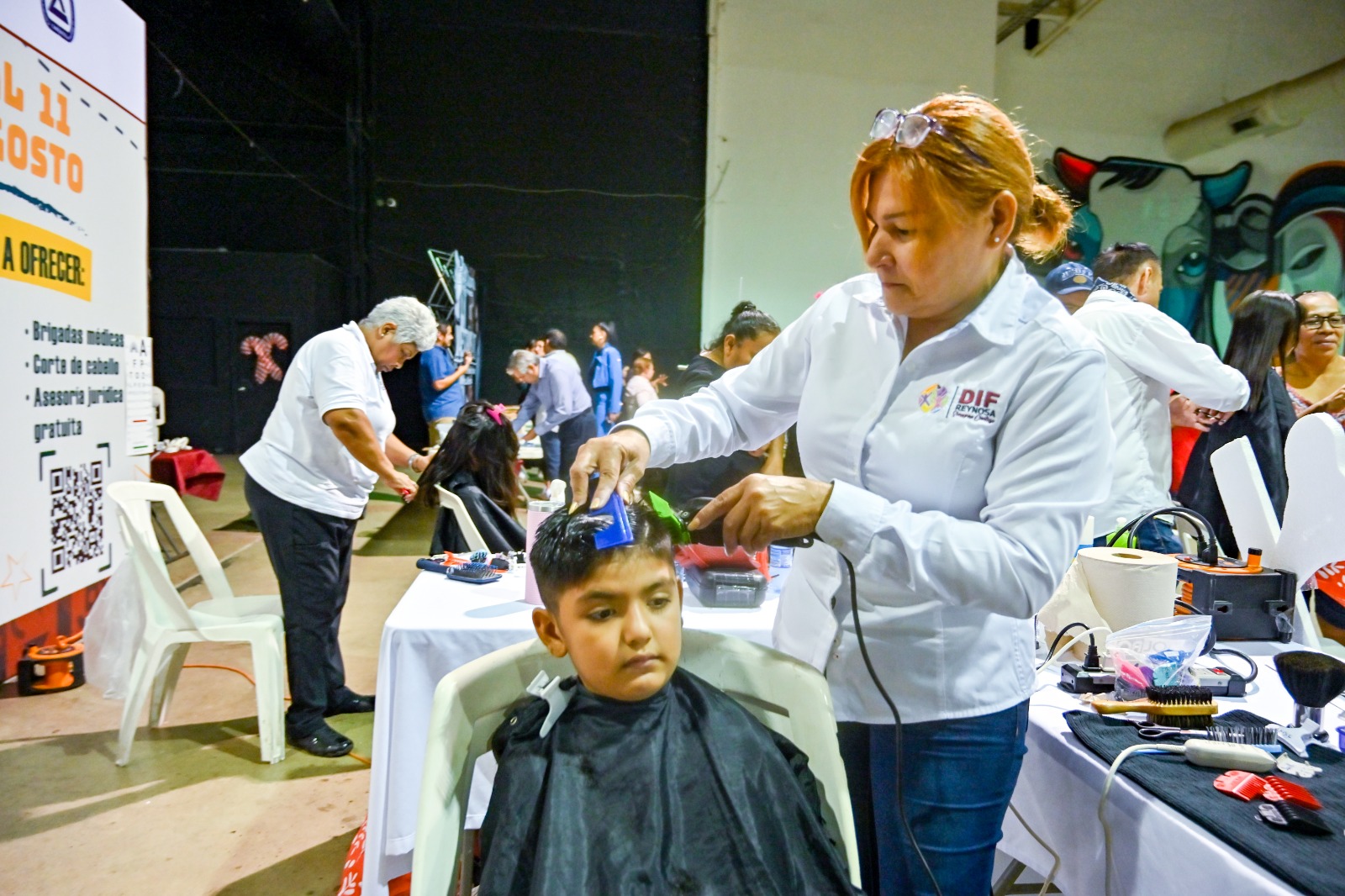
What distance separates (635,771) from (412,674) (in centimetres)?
84

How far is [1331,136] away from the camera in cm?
859

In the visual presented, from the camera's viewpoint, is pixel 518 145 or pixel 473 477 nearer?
pixel 473 477

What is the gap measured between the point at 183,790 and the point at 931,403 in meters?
2.64

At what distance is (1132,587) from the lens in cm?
168

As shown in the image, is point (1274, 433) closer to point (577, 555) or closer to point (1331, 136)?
point (577, 555)

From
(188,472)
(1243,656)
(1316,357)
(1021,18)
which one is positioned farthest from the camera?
(1021,18)

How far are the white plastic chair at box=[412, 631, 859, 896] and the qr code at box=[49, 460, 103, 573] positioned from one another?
2.78 m

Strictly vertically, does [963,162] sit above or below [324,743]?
above

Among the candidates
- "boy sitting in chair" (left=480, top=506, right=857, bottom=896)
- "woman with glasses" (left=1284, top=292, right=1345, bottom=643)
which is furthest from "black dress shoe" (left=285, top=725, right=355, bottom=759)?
"woman with glasses" (left=1284, top=292, right=1345, bottom=643)

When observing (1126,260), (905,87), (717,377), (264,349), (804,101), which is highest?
(905,87)

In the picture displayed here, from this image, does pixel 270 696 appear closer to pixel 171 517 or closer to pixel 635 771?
pixel 171 517

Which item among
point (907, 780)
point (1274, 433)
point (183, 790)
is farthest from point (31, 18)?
point (1274, 433)

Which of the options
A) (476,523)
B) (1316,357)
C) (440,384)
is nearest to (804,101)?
(440,384)

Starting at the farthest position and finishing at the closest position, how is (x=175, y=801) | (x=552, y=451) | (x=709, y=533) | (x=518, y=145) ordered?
(x=518, y=145) → (x=552, y=451) → (x=175, y=801) → (x=709, y=533)
